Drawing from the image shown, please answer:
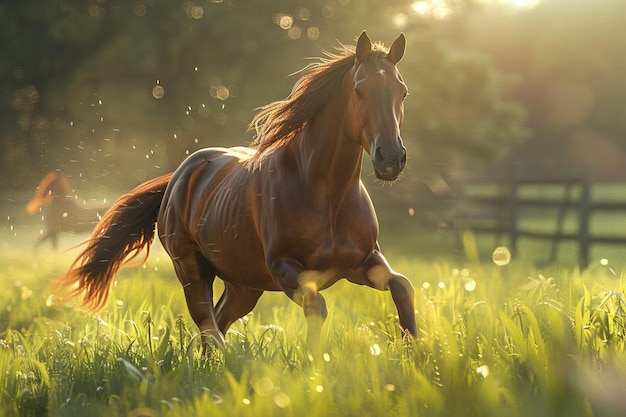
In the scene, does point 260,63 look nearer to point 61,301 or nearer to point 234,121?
point 234,121

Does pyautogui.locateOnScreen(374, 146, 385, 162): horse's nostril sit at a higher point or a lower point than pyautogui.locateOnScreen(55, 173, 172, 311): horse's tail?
higher

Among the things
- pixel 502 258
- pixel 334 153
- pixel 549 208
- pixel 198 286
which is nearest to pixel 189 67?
pixel 549 208

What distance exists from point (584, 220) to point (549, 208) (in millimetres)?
1002

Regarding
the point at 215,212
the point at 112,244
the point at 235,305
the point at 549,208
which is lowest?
the point at 235,305

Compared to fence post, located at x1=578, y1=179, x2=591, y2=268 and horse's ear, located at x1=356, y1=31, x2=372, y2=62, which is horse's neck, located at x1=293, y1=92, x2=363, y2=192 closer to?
horse's ear, located at x1=356, y1=31, x2=372, y2=62

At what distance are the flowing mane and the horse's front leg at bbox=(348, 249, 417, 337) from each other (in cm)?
→ 83

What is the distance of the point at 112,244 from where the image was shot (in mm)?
6281

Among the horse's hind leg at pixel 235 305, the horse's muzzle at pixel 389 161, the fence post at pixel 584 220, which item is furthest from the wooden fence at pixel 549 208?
the horse's muzzle at pixel 389 161

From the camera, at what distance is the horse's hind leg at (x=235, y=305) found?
18.9 ft

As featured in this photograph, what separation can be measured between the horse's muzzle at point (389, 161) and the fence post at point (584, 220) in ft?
31.8

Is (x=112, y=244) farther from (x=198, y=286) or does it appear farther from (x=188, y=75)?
(x=188, y=75)

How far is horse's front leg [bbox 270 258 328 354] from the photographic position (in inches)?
156

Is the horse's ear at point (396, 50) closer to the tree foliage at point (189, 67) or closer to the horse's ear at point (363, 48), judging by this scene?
the horse's ear at point (363, 48)

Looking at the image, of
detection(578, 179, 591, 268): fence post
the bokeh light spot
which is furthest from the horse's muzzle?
detection(578, 179, 591, 268): fence post
